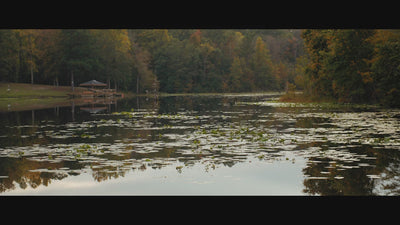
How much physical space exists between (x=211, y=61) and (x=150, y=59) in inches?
662

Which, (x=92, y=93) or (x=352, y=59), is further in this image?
(x=92, y=93)

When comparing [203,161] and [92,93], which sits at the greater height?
[92,93]

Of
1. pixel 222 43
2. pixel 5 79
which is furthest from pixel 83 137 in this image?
pixel 222 43

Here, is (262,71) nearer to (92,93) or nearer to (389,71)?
(92,93)

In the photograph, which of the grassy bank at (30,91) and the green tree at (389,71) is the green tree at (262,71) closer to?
the grassy bank at (30,91)

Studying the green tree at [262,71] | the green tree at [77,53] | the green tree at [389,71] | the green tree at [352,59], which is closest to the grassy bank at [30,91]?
the green tree at [77,53]

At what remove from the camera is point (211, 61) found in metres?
112

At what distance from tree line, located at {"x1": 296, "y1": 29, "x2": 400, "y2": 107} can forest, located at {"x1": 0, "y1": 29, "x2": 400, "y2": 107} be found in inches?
3.0

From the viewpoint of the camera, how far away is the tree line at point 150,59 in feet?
257

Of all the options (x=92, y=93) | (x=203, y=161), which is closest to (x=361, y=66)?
(x=203, y=161)

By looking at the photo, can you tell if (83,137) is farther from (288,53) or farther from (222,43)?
(288,53)

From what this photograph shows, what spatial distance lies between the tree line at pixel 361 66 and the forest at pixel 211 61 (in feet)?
0.25

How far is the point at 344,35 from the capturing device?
3778 centimetres

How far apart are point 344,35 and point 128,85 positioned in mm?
60772
